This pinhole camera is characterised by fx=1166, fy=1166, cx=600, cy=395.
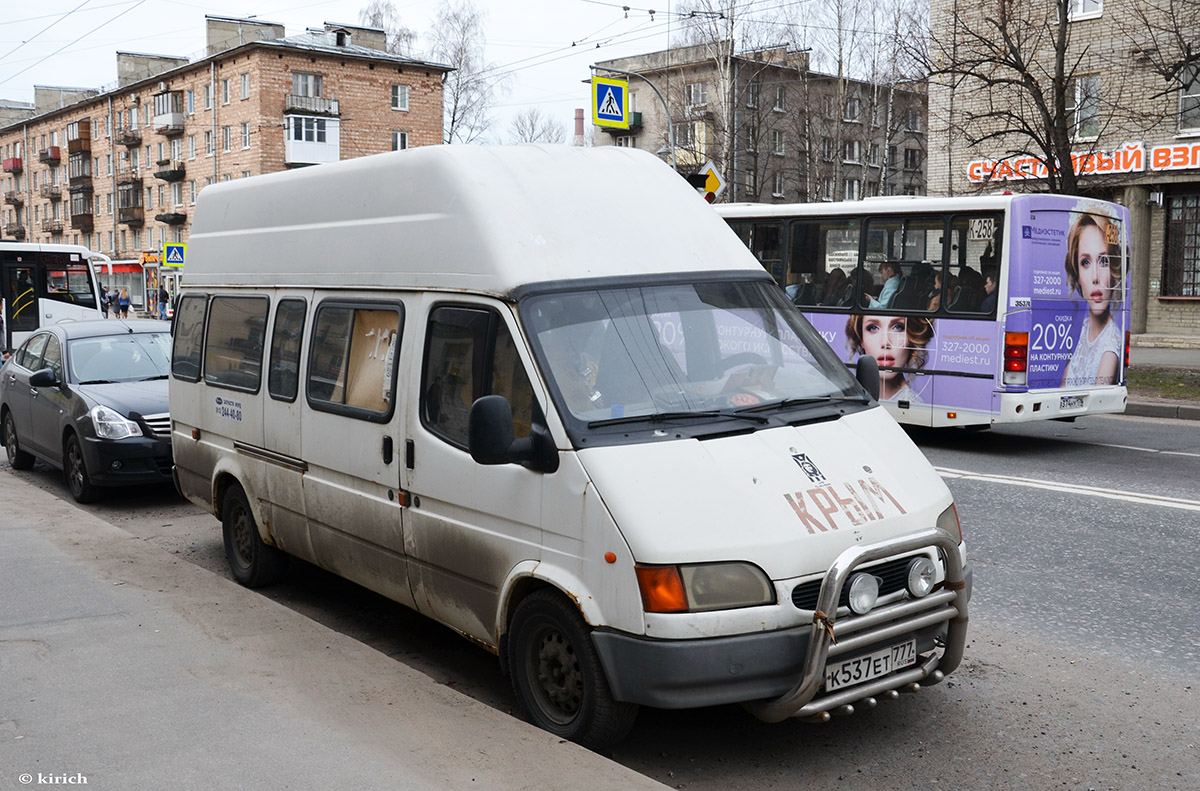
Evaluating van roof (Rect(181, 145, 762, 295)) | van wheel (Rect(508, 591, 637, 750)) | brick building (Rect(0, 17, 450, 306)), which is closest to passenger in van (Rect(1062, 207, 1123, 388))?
van roof (Rect(181, 145, 762, 295))

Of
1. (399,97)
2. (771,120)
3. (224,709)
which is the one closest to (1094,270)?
(224,709)

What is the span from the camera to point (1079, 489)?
9867 millimetres

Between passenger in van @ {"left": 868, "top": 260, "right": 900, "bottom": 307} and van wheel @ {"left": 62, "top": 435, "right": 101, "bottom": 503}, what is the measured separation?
28.0 feet

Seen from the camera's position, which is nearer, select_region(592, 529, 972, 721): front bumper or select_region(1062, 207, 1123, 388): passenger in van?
select_region(592, 529, 972, 721): front bumper

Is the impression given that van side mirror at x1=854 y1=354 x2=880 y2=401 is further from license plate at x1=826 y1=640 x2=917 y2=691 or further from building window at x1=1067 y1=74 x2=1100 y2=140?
building window at x1=1067 y1=74 x2=1100 y2=140

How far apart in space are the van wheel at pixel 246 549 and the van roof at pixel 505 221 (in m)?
1.68

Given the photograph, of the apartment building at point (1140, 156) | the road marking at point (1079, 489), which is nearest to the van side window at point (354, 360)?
the road marking at point (1079, 489)

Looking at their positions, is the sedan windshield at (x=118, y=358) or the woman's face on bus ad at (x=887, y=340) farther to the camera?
the woman's face on bus ad at (x=887, y=340)

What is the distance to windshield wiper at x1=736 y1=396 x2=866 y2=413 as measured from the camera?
484cm

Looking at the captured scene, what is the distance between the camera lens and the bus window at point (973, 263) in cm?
1231

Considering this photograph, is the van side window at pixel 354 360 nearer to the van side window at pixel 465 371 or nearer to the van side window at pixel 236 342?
the van side window at pixel 465 371

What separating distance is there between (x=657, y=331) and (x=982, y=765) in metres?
2.13

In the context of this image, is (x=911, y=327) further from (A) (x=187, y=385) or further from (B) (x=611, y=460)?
(B) (x=611, y=460)

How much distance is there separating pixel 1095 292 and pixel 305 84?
60.9m
